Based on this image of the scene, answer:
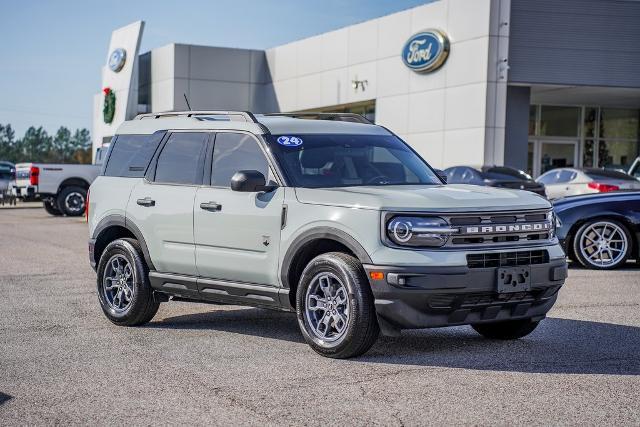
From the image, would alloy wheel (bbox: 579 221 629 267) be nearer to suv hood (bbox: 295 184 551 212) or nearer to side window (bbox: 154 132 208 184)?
suv hood (bbox: 295 184 551 212)

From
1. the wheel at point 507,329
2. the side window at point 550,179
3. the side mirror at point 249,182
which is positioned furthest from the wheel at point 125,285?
the side window at point 550,179

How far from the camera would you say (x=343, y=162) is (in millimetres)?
7586

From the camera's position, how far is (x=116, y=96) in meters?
49.4

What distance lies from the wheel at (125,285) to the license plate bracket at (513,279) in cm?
323

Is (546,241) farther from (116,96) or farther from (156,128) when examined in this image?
(116,96)

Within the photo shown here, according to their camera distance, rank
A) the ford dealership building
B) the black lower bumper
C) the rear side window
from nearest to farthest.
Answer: the black lower bumper < the rear side window < the ford dealership building

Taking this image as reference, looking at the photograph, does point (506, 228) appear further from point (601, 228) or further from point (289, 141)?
point (601, 228)

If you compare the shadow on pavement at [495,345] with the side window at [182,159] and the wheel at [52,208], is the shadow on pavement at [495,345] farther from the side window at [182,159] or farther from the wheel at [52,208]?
the wheel at [52,208]

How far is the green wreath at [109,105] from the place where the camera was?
49.8m

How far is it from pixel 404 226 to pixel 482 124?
25.2m

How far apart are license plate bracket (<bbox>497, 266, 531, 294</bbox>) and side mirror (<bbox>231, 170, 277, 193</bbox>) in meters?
1.90

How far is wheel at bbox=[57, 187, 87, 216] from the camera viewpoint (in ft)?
93.2

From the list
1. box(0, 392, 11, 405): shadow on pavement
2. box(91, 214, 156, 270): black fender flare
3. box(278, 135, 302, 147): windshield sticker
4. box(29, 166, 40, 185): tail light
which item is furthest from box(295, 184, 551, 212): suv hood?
box(29, 166, 40, 185): tail light

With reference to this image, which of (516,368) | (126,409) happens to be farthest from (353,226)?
(126,409)
